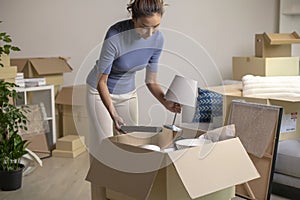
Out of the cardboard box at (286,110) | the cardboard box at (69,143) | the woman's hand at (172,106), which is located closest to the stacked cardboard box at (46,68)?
the cardboard box at (69,143)

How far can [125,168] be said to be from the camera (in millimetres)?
1312

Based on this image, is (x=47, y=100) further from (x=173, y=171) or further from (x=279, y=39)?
(x=173, y=171)

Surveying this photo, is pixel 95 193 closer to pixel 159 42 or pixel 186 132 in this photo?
pixel 186 132

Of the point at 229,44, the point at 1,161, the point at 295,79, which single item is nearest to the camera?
the point at 295,79

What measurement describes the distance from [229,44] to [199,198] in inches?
128

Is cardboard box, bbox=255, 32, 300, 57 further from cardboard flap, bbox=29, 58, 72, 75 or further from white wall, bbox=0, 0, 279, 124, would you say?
cardboard flap, bbox=29, 58, 72, 75

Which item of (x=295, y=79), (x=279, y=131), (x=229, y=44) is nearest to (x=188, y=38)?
(x=229, y=44)

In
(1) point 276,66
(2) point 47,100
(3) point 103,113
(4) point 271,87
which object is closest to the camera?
(3) point 103,113

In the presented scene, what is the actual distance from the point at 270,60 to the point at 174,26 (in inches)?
51.9

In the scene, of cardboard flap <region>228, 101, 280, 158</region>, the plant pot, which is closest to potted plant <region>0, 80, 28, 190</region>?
the plant pot

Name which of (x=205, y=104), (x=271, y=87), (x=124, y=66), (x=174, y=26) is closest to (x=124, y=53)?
(x=124, y=66)

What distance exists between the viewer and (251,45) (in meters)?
4.34

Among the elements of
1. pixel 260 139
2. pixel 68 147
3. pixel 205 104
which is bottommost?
pixel 68 147

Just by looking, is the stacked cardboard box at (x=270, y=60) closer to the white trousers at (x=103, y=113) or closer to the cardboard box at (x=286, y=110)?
the cardboard box at (x=286, y=110)
